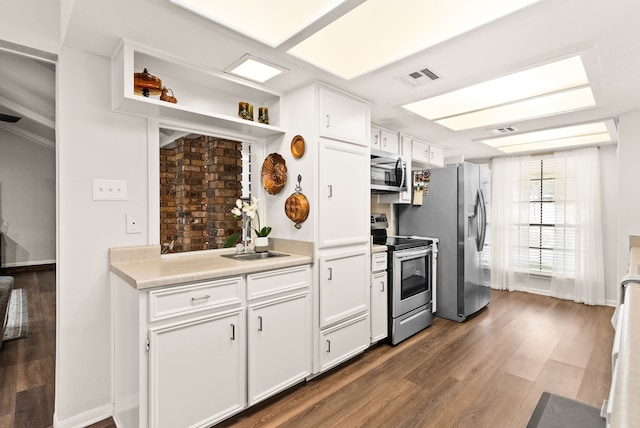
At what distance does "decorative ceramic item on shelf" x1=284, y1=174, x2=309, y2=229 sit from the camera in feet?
8.03

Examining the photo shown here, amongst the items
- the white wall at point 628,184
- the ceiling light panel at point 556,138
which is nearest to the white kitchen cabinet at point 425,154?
the ceiling light panel at point 556,138

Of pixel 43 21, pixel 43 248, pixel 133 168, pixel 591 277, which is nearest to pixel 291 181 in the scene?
pixel 133 168

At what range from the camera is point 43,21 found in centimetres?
186

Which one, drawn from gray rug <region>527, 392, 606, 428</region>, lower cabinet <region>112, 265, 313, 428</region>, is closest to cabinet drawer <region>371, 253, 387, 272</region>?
lower cabinet <region>112, 265, 313, 428</region>

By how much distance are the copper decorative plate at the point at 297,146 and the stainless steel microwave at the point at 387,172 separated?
36.8 inches

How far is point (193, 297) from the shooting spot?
5.71ft

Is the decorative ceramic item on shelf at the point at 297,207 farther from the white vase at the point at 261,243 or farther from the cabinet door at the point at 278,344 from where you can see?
the cabinet door at the point at 278,344

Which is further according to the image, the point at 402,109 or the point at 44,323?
the point at 44,323

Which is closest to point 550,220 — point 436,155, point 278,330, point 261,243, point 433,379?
point 436,155

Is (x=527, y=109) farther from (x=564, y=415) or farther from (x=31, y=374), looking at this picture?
(x=31, y=374)

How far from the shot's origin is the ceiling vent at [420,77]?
225 cm

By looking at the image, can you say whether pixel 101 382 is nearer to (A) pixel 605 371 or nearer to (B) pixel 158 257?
(B) pixel 158 257

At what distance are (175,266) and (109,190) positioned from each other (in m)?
0.65

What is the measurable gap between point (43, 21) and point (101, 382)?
7.05 ft
